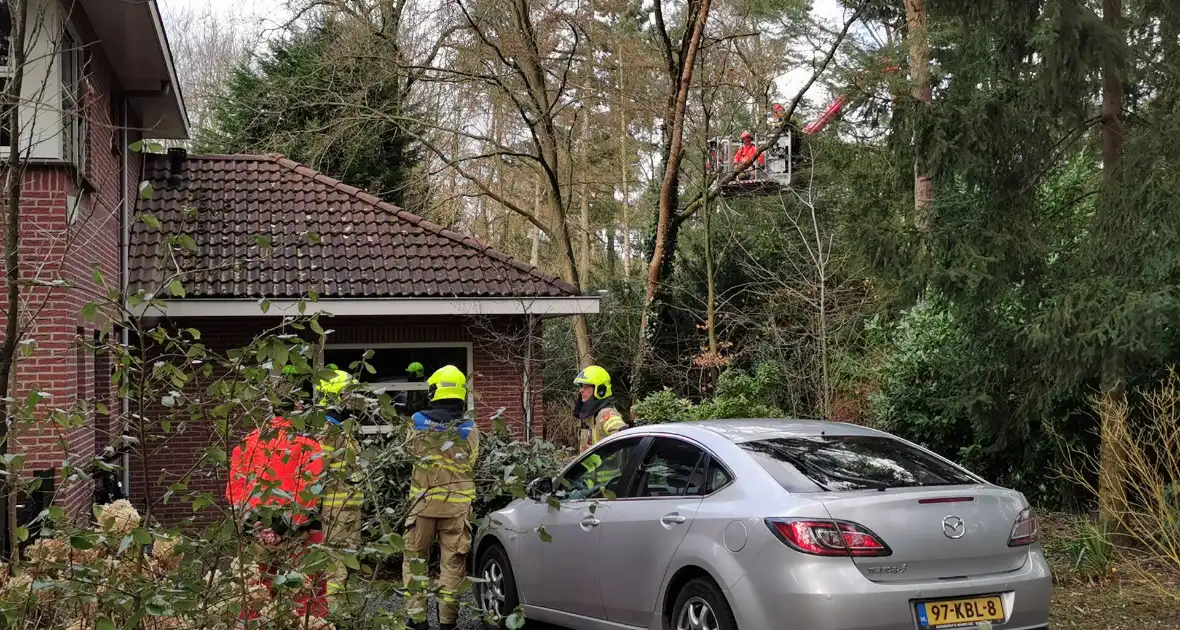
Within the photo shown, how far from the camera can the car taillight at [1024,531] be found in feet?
17.3

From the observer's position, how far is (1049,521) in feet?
34.6

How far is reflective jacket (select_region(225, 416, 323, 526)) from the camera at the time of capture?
3582 millimetres

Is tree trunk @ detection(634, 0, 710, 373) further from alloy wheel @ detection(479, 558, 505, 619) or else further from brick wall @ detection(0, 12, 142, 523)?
alloy wheel @ detection(479, 558, 505, 619)

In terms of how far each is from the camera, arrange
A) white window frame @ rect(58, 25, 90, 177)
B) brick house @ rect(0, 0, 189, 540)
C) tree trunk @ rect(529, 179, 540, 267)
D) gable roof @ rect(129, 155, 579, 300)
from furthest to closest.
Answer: tree trunk @ rect(529, 179, 540, 267) < gable roof @ rect(129, 155, 579, 300) < white window frame @ rect(58, 25, 90, 177) < brick house @ rect(0, 0, 189, 540)

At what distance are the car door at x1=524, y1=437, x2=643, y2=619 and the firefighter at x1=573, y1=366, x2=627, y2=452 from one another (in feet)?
5.57

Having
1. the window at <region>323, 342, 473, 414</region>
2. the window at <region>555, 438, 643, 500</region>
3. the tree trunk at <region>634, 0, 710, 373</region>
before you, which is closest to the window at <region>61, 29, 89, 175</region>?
the window at <region>555, 438, 643, 500</region>

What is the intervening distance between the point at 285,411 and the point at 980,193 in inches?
319

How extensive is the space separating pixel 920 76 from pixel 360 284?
7212mm

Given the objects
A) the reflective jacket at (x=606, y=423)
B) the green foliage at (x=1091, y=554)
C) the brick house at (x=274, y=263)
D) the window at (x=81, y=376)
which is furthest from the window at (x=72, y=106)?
the green foliage at (x=1091, y=554)

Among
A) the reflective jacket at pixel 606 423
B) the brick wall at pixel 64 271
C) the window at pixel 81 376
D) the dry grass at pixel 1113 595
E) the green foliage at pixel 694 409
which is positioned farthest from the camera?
the green foliage at pixel 694 409

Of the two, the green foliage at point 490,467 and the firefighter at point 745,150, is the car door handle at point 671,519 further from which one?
the firefighter at point 745,150

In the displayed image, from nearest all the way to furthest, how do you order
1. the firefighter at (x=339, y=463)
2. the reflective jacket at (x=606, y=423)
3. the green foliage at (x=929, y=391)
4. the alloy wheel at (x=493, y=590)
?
1. the firefighter at (x=339, y=463)
2. the alloy wheel at (x=493, y=590)
3. the reflective jacket at (x=606, y=423)
4. the green foliage at (x=929, y=391)

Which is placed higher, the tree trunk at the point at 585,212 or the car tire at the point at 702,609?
the tree trunk at the point at 585,212

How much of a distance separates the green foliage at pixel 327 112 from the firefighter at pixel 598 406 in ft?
28.9
